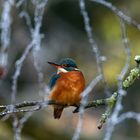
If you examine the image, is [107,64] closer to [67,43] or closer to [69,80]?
[67,43]

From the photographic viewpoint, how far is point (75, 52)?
10312mm

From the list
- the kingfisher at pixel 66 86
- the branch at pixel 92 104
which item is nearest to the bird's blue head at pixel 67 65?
the kingfisher at pixel 66 86

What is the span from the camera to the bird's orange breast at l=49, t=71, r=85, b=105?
408 cm

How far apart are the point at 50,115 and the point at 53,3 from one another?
2.12m

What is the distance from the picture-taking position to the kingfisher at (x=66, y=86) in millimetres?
4086

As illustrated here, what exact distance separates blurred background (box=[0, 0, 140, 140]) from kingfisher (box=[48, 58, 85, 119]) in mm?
4817

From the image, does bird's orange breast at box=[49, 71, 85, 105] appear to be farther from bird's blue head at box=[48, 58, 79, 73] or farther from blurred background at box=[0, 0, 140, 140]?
blurred background at box=[0, 0, 140, 140]

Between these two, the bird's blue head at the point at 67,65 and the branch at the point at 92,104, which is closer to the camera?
the branch at the point at 92,104

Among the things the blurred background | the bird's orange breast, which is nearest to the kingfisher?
the bird's orange breast

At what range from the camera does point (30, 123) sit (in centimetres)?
904

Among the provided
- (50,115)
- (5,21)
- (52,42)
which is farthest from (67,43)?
(5,21)

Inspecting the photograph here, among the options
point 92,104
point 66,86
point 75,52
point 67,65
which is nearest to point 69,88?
point 66,86

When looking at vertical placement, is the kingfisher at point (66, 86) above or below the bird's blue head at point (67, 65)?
below

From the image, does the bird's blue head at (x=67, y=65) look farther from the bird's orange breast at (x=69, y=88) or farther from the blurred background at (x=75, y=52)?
the blurred background at (x=75, y=52)
